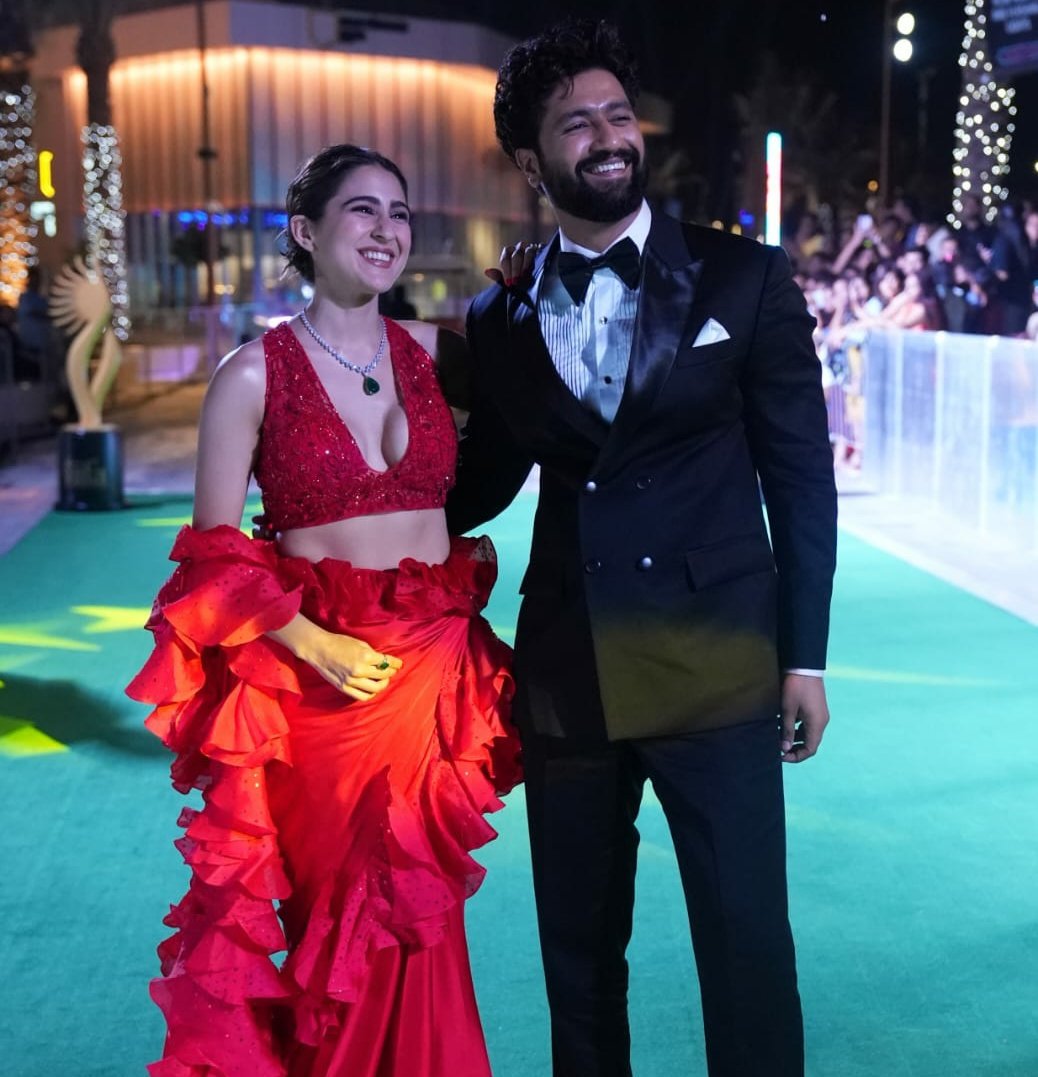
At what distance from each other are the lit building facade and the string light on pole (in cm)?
1643

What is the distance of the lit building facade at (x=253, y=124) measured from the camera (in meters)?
39.5

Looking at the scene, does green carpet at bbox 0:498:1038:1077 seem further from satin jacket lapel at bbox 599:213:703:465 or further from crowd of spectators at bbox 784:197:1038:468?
crowd of spectators at bbox 784:197:1038:468

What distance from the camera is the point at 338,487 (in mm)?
2738

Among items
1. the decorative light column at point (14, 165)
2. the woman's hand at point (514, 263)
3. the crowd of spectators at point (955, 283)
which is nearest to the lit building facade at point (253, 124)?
the decorative light column at point (14, 165)

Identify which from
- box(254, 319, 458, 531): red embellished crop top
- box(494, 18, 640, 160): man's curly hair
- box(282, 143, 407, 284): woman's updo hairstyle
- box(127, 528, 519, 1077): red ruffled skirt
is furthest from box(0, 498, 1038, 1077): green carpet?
box(494, 18, 640, 160): man's curly hair

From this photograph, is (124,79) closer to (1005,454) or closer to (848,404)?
(848,404)

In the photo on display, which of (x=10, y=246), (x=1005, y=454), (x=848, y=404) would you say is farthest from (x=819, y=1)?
(x=1005, y=454)

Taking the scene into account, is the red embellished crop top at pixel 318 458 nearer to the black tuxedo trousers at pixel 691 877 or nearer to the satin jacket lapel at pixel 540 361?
the satin jacket lapel at pixel 540 361

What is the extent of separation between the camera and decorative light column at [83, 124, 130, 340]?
25.9m

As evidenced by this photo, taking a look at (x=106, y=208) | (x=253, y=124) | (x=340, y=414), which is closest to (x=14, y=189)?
(x=106, y=208)

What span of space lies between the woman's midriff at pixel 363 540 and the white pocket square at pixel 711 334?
2.06ft

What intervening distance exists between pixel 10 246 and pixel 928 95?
2868 centimetres

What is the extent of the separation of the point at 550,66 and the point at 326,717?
1138mm

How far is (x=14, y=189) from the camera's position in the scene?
2059 centimetres
